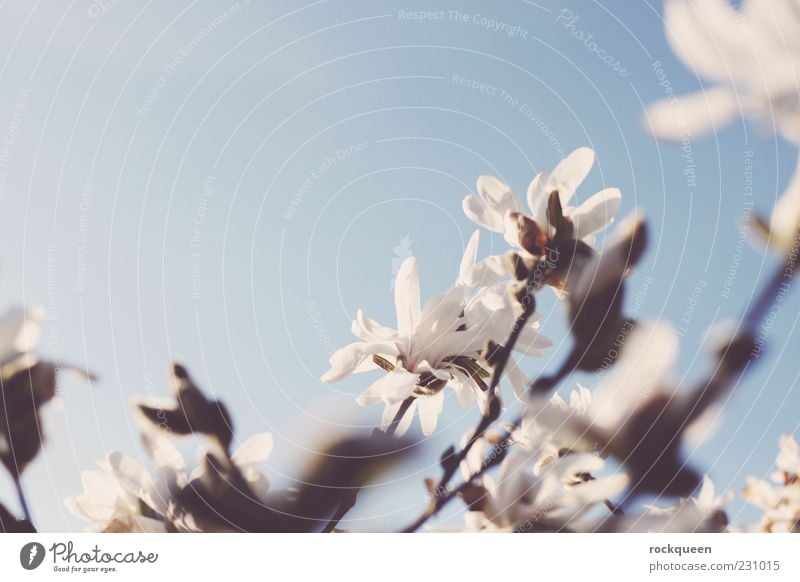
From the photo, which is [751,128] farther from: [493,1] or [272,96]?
[272,96]

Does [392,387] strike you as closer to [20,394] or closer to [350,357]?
[350,357]

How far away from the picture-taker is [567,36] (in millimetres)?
678

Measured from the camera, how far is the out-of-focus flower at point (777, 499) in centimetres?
62

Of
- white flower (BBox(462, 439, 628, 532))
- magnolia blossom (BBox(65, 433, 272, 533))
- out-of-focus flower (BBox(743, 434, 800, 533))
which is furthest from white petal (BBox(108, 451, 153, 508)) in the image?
out-of-focus flower (BBox(743, 434, 800, 533))

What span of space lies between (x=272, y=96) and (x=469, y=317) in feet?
1.19

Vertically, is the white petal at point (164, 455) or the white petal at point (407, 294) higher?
the white petal at point (407, 294)

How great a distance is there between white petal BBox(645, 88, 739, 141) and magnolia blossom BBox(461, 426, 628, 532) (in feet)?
0.83

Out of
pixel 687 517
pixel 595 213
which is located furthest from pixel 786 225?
pixel 687 517

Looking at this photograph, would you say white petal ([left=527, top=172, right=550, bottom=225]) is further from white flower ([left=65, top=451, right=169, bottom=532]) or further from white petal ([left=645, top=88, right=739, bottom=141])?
white flower ([left=65, top=451, right=169, bottom=532])

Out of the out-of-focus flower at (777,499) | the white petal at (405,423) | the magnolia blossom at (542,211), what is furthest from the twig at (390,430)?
the out-of-focus flower at (777,499)

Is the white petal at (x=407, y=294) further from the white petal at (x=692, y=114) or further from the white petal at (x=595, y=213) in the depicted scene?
the white petal at (x=692, y=114)
